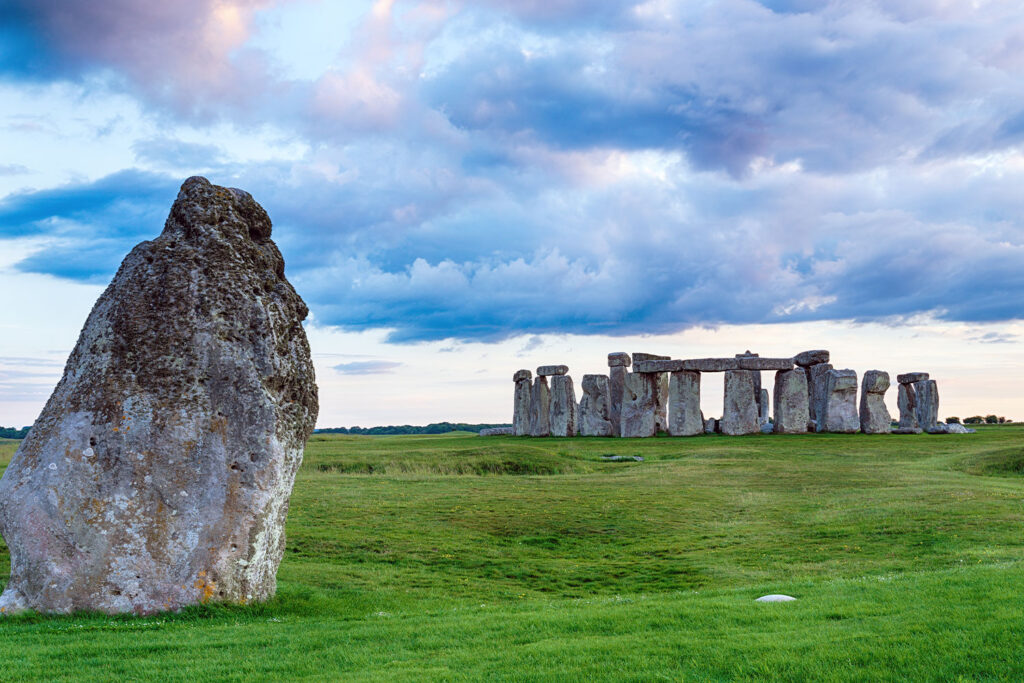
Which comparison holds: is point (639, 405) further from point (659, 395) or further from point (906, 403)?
point (906, 403)

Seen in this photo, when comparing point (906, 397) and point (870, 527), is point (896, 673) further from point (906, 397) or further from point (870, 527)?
point (906, 397)

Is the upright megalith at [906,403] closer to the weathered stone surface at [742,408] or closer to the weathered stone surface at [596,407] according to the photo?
the weathered stone surface at [742,408]

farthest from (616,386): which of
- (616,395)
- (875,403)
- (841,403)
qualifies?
(875,403)

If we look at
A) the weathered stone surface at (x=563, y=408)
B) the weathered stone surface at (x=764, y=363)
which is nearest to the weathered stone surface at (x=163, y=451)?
the weathered stone surface at (x=764, y=363)

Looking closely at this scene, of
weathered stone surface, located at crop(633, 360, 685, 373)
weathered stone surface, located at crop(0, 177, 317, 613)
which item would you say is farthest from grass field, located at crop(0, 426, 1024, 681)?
weathered stone surface, located at crop(633, 360, 685, 373)

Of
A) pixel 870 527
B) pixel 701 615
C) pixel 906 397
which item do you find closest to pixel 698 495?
pixel 870 527

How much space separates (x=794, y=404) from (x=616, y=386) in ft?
31.7

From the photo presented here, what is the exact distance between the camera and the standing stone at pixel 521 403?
2092 inches

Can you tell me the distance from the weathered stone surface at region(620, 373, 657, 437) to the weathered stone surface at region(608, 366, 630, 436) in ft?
3.77

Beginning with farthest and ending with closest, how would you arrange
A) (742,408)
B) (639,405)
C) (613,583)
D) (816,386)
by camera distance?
(639,405) < (816,386) < (742,408) < (613,583)

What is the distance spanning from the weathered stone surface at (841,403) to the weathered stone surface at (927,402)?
526 cm

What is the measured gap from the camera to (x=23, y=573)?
35.3 feet

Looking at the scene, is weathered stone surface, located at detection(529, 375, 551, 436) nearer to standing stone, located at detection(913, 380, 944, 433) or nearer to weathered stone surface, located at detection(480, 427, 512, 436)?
weathered stone surface, located at detection(480, 427, 512, 436)

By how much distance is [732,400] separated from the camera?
45.5 metres
